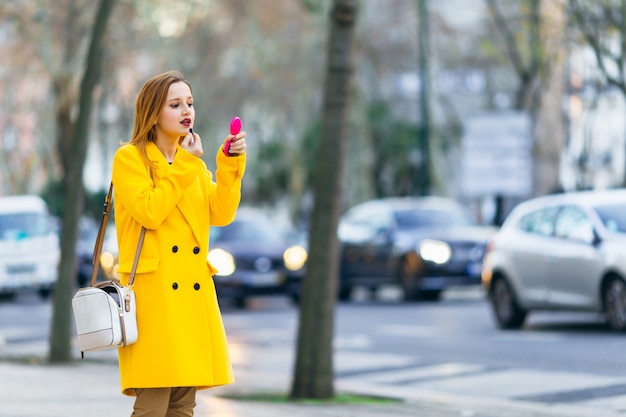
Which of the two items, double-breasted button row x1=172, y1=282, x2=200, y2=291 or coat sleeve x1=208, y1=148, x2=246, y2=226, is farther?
coat sleeve x1=208, y1=148, x2=246, y2=226

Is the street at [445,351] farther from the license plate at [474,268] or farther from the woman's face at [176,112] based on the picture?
the woman's face at [176,112]

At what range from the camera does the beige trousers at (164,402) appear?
5.52 m

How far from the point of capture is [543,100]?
1292 inches

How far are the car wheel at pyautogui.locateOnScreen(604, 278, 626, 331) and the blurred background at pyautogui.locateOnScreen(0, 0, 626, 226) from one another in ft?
21.1

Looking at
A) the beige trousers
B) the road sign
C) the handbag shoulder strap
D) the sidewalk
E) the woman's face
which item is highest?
the road sign

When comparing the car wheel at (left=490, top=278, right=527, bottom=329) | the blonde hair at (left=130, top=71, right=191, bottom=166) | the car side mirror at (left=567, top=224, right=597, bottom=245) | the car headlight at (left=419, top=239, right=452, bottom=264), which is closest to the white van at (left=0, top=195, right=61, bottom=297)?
the car headlight at (left=419, top=239, right=452, bottom=264)

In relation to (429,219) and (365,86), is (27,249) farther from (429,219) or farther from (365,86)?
(365,86)

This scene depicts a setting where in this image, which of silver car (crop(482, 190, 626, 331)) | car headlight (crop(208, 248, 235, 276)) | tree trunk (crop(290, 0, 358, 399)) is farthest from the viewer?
car headlight (crop(208, 248, 235, 276))

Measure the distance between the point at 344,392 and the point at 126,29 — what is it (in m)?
25.8

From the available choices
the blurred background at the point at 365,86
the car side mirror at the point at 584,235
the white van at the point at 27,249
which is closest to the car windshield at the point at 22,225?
the white van at the point at 27,249

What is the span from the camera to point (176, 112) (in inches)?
223

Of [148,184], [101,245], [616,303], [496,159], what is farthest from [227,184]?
[496,159]

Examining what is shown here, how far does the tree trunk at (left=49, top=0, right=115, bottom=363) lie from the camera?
44.0ft

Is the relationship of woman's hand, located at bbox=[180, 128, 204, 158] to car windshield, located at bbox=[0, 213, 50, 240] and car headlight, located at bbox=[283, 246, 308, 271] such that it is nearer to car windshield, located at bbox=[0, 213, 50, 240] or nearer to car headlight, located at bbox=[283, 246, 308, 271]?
car headlight, located at bbox=[283, 246, 308, 271]
